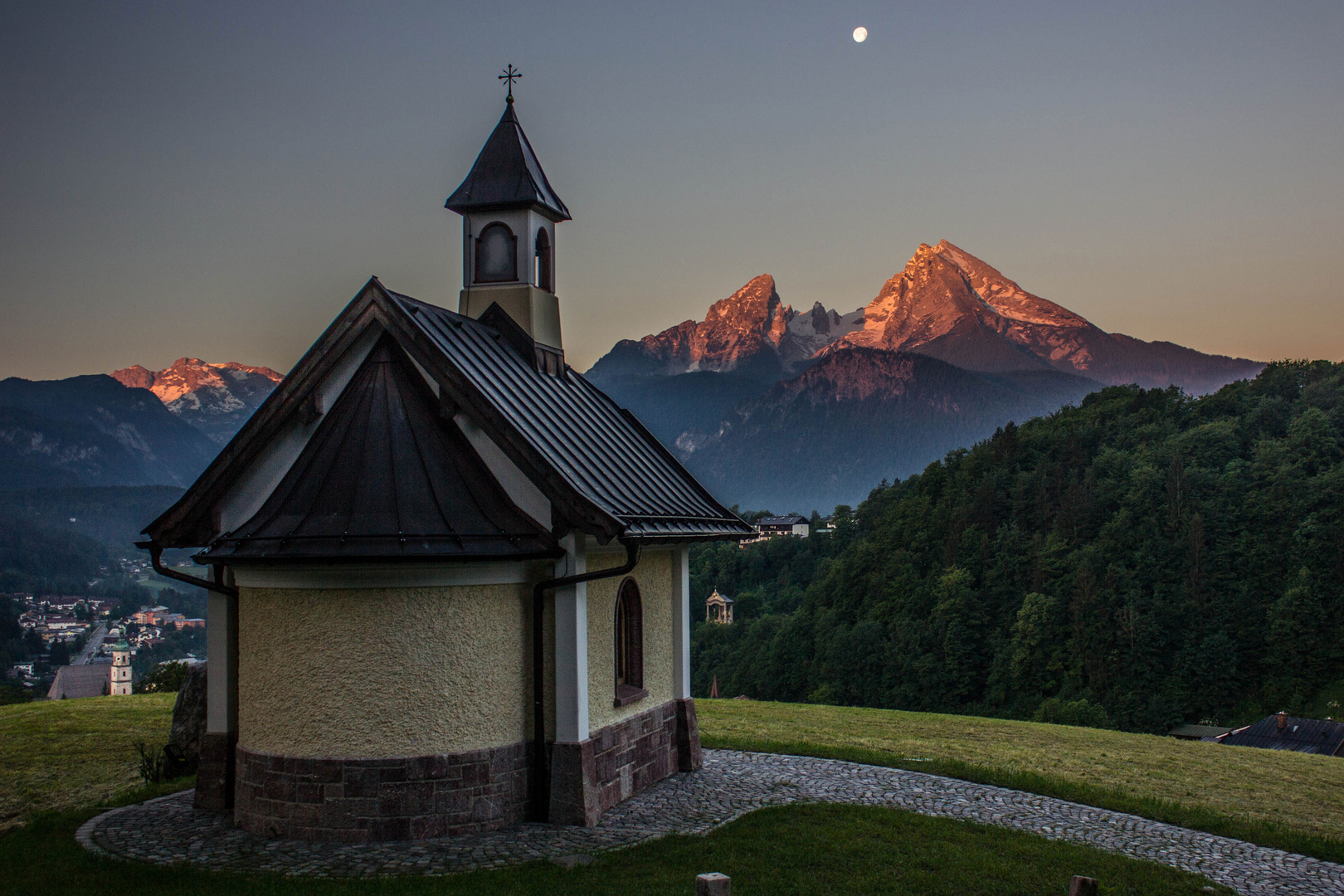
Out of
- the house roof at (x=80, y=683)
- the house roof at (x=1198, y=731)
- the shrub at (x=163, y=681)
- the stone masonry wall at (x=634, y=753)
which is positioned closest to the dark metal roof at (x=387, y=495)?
the stone masonry wall at (x=634, y=753)

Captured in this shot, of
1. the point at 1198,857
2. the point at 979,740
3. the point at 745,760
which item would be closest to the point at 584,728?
the point at 745,760

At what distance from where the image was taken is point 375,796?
10.0m

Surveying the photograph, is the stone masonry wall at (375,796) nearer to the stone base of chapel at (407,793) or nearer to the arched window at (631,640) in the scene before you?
the stone base of chapel at (407,793)

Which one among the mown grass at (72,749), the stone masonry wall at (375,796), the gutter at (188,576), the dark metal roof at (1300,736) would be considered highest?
the gutter at (188,576)

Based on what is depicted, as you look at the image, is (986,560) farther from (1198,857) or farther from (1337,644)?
(1198,857)

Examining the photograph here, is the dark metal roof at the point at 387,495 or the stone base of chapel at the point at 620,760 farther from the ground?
the dark metal roof at the point at 387,495

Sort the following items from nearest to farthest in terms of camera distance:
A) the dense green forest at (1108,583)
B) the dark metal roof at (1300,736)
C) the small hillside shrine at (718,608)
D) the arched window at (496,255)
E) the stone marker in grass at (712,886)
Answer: the stone marker in grass at (712,886)
the arched window at (496,255)
the dark metal roof at (1300,736)
the dense green forest at (1108,583)
the small hillside shrine at (718,608)

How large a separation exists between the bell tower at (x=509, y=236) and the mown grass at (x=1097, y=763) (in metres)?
8.05

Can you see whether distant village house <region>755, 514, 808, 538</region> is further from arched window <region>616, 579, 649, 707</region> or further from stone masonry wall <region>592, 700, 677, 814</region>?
arched window <region>616, 579, 649, 707</region>

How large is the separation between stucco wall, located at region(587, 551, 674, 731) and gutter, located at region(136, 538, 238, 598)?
4269mm

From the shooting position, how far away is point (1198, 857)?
10.7 metres

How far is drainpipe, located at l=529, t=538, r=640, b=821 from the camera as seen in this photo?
1091 centimetres

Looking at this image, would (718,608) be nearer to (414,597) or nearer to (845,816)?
(845,816)

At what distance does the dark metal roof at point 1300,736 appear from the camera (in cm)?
3726
